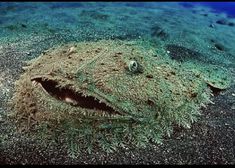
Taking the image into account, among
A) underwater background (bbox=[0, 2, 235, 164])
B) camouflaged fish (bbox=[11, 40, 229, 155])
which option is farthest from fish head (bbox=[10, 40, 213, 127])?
underwater background (bbox=[0, 2, 235, 164])

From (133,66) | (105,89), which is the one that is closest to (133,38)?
(133,66)

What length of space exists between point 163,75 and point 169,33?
599 cm

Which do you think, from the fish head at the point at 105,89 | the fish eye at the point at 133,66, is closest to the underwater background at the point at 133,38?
the fish head at the point at 105,89

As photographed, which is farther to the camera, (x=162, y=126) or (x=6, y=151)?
(x=162, y=126)

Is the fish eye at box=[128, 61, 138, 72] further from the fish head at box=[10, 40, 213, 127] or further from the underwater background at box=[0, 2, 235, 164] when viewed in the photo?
the underwater background at box=[0, 2, 235, 164]

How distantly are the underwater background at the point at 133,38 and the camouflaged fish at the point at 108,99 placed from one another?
24 cm

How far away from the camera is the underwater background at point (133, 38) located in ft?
15.3

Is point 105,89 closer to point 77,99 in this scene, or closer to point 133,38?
point 77,99

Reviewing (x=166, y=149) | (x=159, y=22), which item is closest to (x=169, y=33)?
(x=159, y=22)

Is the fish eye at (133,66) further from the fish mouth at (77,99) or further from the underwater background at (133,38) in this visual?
the underwater background at (133,38)

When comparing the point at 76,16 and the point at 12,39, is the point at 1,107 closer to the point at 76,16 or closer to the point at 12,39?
the point at 12,39

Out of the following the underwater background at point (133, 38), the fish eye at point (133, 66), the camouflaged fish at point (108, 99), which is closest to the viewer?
the underwater background at point (133, 38)

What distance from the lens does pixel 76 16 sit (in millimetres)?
13008

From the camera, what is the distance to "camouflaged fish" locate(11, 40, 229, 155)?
4844mm
